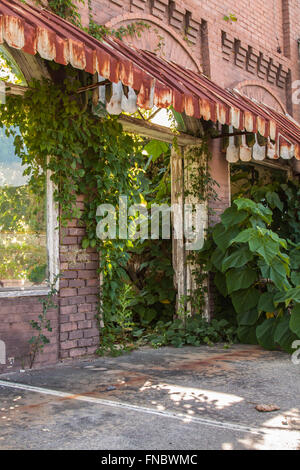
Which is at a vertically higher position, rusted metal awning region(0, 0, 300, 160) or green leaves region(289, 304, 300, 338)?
rusted metal awning region(0, 0, 300, 160)

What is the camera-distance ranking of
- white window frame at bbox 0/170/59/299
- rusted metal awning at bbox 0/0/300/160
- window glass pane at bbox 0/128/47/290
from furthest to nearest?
white window frame at bbox 0/170/59/299
window glass pane at bbox 0/128/47/290
rusted metal awning at bbox 0/0/300/160

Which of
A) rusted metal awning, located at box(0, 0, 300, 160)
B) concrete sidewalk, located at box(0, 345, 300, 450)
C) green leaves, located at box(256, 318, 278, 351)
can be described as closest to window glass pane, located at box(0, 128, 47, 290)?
concrete sidewalk, located at box(0, 345, 300, 450)

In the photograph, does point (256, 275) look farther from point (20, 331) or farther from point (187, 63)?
point (187, 63)

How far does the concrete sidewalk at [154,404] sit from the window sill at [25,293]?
2.46ft

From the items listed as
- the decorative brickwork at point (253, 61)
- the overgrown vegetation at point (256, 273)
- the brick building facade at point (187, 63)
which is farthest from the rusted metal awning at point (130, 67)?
the decorative brickwork at point (253, 61)

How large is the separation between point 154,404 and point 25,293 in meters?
1.90

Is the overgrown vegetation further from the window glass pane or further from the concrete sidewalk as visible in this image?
the window glass pane

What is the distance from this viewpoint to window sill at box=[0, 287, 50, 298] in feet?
16.5

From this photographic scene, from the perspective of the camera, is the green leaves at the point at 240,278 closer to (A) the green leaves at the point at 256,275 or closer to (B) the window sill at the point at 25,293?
(A) the green leaves at the point at 256,275

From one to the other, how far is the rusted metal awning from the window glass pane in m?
1.36

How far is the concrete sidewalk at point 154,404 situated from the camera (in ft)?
10.3

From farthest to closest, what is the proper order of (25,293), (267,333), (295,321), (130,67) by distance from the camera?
(267,333) < (295,321) < (25,293) < (130,67)

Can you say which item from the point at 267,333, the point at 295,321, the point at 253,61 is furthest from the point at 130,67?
the point at 253,61

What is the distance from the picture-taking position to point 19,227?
535 centimetres
